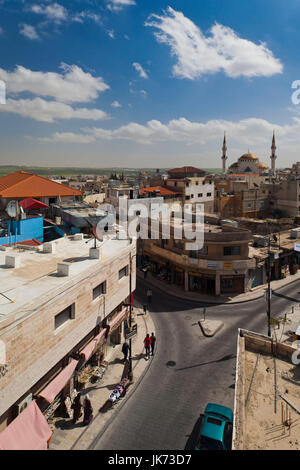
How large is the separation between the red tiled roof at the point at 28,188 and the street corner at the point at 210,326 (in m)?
32.2

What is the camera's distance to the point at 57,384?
1478 centimetres

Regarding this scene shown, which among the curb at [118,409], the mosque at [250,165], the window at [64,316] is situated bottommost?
the curb at [118,409]

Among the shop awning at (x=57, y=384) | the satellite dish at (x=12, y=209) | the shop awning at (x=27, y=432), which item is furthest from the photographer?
the satellite dish at (x=12, y=209)

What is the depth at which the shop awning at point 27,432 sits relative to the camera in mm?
11406

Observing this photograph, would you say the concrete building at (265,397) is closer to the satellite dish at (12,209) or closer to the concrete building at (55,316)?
the concrete building at (55,316)

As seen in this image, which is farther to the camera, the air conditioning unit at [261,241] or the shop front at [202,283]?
the air conditioning unit at [261,241]

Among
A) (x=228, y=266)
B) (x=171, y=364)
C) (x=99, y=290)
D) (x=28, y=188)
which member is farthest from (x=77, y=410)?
(x=28, y=188)

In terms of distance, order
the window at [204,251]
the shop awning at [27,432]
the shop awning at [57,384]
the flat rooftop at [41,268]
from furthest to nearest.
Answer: the window at [204,251], the flat rooftop at [41,268], the shop awning at [57,384], the shop awning at [27,432]

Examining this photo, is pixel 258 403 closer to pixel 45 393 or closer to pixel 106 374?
Answer: pixel 45 393

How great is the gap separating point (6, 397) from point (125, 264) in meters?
12.9

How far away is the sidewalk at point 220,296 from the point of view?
3391cm

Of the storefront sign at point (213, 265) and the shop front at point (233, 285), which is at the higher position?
the storefront sign at point (213, 265)

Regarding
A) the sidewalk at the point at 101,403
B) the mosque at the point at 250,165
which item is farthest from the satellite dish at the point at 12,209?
the mosque at the point at 250,165

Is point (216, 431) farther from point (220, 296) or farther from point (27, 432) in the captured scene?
point (220, 296)
